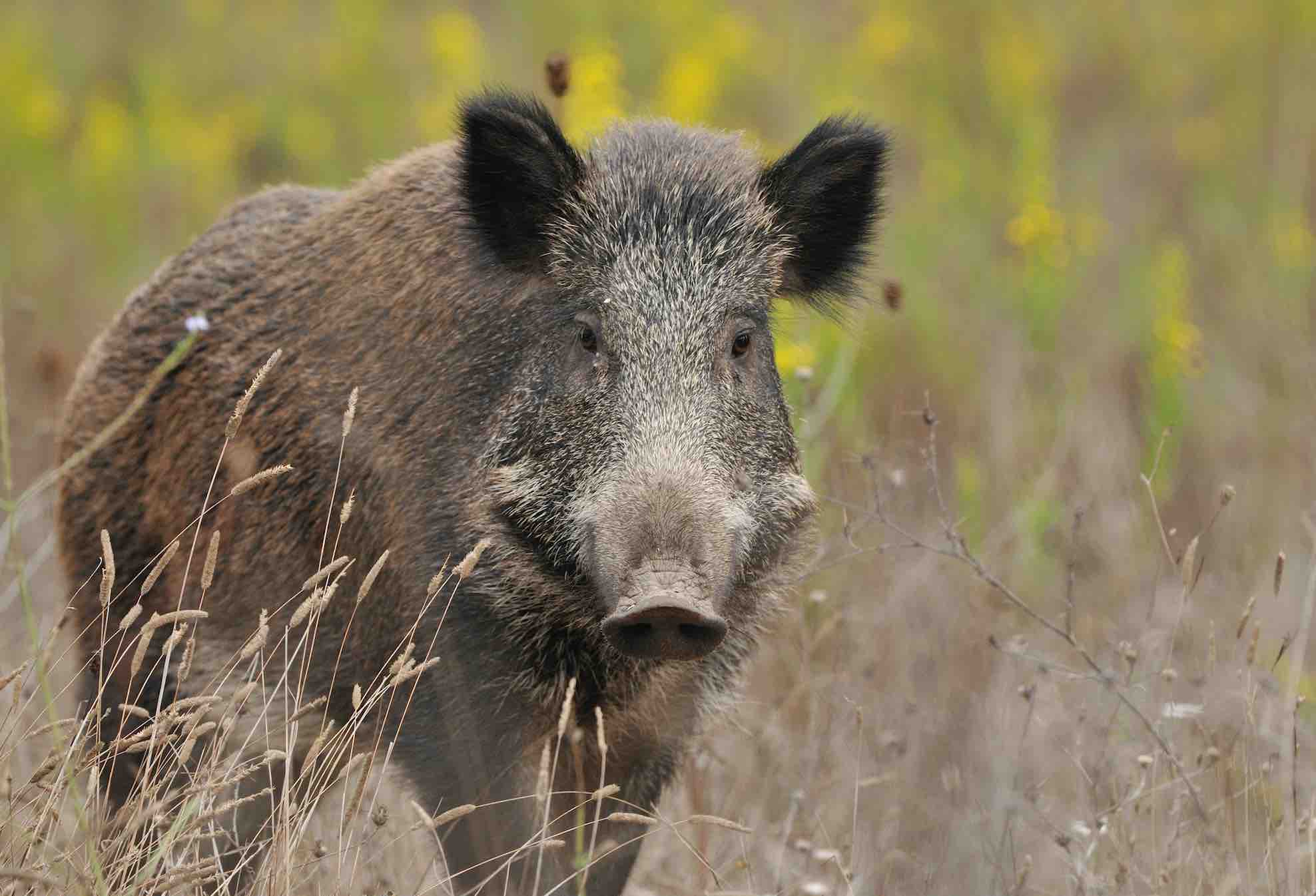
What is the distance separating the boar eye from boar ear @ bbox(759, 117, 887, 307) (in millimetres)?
708

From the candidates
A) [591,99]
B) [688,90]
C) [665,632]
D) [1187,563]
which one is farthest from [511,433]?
[688,90]

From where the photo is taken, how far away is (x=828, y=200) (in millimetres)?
4449

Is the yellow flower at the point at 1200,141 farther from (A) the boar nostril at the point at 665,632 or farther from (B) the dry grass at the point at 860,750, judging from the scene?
(A) the boar nostril at the point at 665,632

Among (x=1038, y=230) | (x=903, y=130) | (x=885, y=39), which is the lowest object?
(x=1038, y=230)

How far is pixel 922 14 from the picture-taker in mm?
11703

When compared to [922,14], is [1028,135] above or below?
below

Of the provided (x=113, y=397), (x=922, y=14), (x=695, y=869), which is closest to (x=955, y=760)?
(x=695, y=869)

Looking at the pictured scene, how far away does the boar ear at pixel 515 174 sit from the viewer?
157 inches

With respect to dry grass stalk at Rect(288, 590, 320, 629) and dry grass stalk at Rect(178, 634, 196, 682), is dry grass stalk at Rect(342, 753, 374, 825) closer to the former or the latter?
dry grass stalk at Rect(288, 590, 320, 629)

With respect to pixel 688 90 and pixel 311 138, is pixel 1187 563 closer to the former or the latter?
pixel 688 90

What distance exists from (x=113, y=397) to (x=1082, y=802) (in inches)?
124

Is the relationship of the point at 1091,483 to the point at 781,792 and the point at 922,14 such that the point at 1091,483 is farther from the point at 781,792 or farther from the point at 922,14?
the point at 922,14

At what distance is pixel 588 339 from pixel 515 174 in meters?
0.51

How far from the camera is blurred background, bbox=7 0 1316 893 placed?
4867 millimetres
